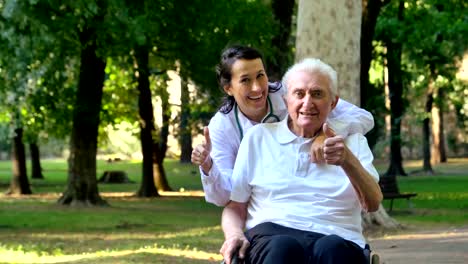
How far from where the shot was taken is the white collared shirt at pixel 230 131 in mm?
5578

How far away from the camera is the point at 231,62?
5.81 m

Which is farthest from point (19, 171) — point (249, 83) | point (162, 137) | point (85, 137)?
point (249, 83)

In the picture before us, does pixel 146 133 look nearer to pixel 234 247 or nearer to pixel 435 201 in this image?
pixel 435 201

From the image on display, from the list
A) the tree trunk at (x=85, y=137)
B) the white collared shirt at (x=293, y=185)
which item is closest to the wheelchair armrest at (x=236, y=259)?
the white collared shirt at (x=293, y=185)

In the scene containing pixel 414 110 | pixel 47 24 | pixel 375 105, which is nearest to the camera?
pixel 47 24

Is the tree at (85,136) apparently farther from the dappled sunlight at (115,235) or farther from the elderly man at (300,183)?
the elderly man at (300,183)

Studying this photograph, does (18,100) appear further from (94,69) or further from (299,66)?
(299,66)

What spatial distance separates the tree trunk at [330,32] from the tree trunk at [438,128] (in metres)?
35.0

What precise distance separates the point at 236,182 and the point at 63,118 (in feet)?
87.0

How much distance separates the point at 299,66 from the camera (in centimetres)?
541

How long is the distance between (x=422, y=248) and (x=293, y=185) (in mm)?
8650

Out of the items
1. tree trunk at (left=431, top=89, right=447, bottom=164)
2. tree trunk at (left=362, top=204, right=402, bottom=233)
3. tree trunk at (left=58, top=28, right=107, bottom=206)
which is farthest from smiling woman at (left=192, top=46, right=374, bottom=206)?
tree trunk at (left=431, top=89, right=447, bottom=164)

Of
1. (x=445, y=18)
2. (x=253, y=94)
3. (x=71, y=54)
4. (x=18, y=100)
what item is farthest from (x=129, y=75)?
(x=253, y=94)

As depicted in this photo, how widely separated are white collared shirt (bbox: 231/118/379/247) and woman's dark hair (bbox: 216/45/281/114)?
0.34m
